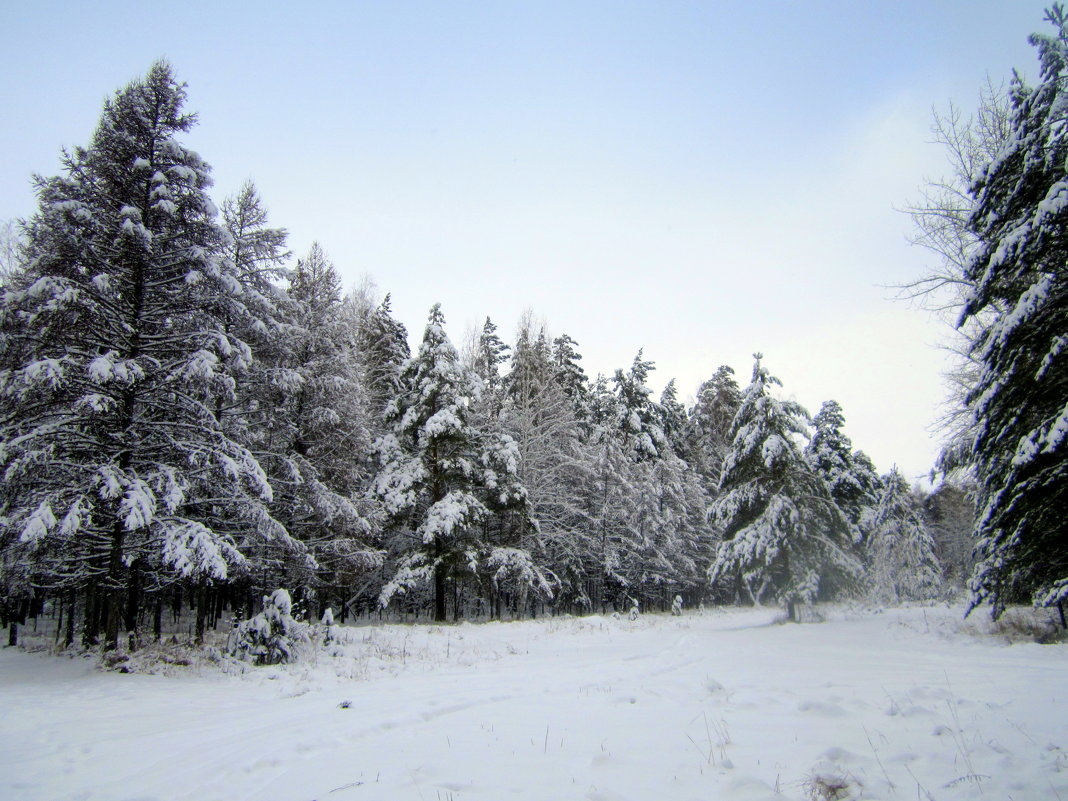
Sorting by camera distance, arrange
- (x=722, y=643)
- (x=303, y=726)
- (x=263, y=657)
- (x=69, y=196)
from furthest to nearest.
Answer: (x=722, y=643) → (x=69, y=196) → (x=263, y=657) → (x=303, y=726)

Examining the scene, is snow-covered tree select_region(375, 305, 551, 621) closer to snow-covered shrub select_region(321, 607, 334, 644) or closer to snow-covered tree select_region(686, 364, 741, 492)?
snow-covered shrub select_region(321, 607, 334, 644)

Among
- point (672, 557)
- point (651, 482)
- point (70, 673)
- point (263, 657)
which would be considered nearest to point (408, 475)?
point (263, 657)

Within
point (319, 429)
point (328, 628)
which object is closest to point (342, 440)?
point (319, 429)

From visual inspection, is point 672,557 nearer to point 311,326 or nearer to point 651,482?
point 651,482

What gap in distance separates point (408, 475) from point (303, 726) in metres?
16.6

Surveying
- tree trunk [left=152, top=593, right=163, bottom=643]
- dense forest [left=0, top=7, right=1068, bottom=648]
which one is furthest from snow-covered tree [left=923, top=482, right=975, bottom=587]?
tree trunk [left=152, top=593, right=163, bottom=643]

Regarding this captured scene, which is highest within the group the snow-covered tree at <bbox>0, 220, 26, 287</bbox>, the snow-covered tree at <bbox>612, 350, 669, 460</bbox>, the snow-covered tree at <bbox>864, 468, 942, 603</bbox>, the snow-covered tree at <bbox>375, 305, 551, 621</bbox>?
the snow-covered tree at <bbox>0, 220, 26, 287</bbox>

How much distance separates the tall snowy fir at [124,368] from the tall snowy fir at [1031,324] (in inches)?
549

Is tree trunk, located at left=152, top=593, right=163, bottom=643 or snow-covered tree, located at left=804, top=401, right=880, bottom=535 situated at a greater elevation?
snow-covered tree, located at left=804, top=401, right=880, bottom=535

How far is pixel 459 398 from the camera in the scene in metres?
23.9

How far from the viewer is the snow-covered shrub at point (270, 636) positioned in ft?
39.0

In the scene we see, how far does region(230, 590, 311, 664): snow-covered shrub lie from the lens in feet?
39.0

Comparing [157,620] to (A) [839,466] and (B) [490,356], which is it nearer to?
(B) [490,356]

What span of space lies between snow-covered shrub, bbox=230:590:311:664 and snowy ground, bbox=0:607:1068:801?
33.3 inches
